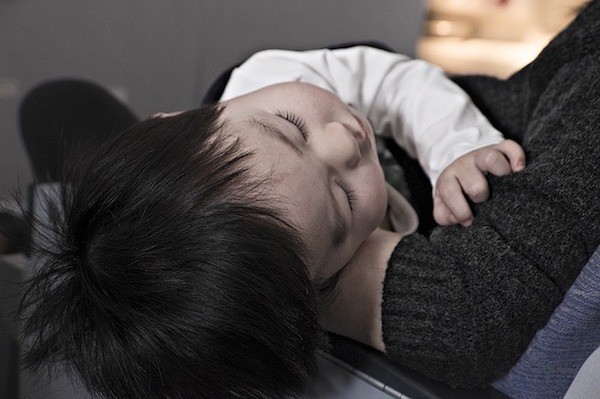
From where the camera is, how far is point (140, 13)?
5.93 ft

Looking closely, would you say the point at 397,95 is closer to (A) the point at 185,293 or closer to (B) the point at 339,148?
(B) the point at 339,148

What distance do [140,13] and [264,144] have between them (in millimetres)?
1330

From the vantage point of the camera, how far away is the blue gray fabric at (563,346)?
0.54m

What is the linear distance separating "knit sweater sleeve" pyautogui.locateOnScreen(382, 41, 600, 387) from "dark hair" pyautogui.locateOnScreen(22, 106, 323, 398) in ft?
0.30

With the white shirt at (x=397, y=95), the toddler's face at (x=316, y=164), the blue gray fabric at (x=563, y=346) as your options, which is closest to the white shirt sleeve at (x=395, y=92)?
the white shirt at (x=397, y=95)

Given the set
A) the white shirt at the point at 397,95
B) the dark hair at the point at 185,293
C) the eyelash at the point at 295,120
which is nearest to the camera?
the dark hair at the point at 185,293

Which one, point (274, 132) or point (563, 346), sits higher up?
point (274, 132)

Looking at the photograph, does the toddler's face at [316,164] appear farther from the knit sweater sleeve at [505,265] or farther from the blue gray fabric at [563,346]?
the blue gray fabric at [563,346]

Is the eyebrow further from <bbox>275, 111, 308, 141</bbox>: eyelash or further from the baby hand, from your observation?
the baby hand

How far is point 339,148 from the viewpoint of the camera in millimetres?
628

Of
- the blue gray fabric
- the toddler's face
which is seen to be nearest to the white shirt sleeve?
the toddler's face

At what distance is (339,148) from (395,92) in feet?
0.83

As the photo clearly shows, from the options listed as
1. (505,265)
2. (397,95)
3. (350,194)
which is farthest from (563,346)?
(397,95)

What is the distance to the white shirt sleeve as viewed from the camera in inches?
29.6
